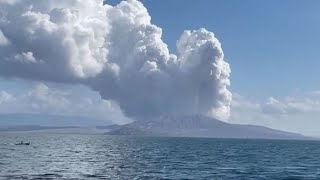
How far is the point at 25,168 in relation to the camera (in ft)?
363

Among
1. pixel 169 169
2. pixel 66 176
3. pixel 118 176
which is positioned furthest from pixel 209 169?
pixel 66 176

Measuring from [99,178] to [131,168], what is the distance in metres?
22.7

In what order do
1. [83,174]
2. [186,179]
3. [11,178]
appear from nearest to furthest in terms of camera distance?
[11,178] → [186,179] → [83,174]

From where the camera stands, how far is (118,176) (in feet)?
313

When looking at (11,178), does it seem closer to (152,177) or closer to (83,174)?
(83,174)

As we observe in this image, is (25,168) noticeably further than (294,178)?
Yes

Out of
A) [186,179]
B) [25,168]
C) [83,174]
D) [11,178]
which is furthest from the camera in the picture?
[25,168]

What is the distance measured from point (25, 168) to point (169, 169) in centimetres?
3300

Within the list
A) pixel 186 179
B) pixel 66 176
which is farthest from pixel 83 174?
pixel 186 179

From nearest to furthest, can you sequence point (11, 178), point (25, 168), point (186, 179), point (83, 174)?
1. point (11, 178)
2. point (186, 179)
3. point (83, 174)
4. point (25, 168)

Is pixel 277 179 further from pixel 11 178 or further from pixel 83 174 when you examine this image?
pixel 11 178

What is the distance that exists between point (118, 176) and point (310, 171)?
158ft

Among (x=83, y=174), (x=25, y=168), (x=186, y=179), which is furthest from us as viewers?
(x=25, y=168)

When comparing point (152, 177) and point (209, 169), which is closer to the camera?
point (152, 177)
